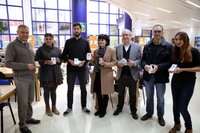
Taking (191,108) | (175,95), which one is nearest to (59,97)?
(175,95)

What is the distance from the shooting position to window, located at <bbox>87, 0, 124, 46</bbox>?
45.3ft

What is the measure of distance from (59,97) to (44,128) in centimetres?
154

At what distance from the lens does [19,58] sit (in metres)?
2.20

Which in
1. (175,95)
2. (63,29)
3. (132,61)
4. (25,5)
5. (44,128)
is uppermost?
(25,5)

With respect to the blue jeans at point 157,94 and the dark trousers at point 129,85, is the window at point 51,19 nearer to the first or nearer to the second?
the dark trousers at point 129,85

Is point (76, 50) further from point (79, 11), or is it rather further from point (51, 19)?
point (51, 19)

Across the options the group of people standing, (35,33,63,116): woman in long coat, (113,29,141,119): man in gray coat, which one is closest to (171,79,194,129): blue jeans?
the group of people standing

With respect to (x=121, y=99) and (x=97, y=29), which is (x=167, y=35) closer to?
(x=97, y=29)

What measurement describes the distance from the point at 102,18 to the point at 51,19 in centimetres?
515

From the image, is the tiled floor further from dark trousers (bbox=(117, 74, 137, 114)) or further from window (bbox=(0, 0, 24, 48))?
window (bbox=(0, 0, 24, 48))

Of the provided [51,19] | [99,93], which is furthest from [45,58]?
[51,19]

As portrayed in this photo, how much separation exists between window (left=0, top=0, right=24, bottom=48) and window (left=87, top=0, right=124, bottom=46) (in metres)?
6.21

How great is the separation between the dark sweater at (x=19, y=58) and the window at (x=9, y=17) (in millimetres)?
11300

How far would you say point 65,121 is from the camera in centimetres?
274
